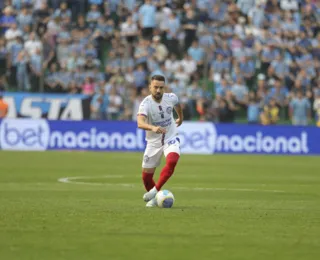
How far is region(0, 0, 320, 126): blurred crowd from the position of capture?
3466cm

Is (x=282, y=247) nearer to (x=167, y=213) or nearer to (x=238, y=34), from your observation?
(x=167, y=213)

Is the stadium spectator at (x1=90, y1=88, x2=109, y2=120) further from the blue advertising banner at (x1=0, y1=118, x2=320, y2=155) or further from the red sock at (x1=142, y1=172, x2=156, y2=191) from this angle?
the red sock at (x1=142, y1=172, x2=156, y2=191)

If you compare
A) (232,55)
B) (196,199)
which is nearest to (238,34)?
(232,55)

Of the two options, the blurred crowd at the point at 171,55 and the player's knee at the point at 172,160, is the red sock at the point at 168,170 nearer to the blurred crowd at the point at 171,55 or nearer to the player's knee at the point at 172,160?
the player's knee at the point at 172,160

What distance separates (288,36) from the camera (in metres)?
37.1

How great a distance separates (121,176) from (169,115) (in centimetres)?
810

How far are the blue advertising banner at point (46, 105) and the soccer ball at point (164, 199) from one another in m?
20.4

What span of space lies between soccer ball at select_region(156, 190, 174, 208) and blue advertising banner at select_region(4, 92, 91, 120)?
20396 millimetres

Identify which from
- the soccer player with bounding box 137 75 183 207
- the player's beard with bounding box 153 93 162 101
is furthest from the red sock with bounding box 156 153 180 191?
the player's beard with bounding box 153 93 162 101

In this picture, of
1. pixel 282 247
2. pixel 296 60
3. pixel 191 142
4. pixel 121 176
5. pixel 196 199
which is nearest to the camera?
pixel 282 247

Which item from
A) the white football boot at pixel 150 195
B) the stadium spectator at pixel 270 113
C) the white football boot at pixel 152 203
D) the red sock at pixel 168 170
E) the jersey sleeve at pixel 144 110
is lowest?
the white football boot at pixel 152 203

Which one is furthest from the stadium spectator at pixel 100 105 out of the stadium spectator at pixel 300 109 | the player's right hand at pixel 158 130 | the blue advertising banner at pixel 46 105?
the player's right hand at pixel 158 130

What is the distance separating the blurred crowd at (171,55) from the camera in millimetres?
34656

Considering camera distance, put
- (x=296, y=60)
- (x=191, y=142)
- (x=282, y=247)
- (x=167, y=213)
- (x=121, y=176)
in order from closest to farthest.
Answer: (x=282, y=247) < (x=167, y=213) < (x=121, y=176) < (x=191, y=142) < (x=296, y=60)
